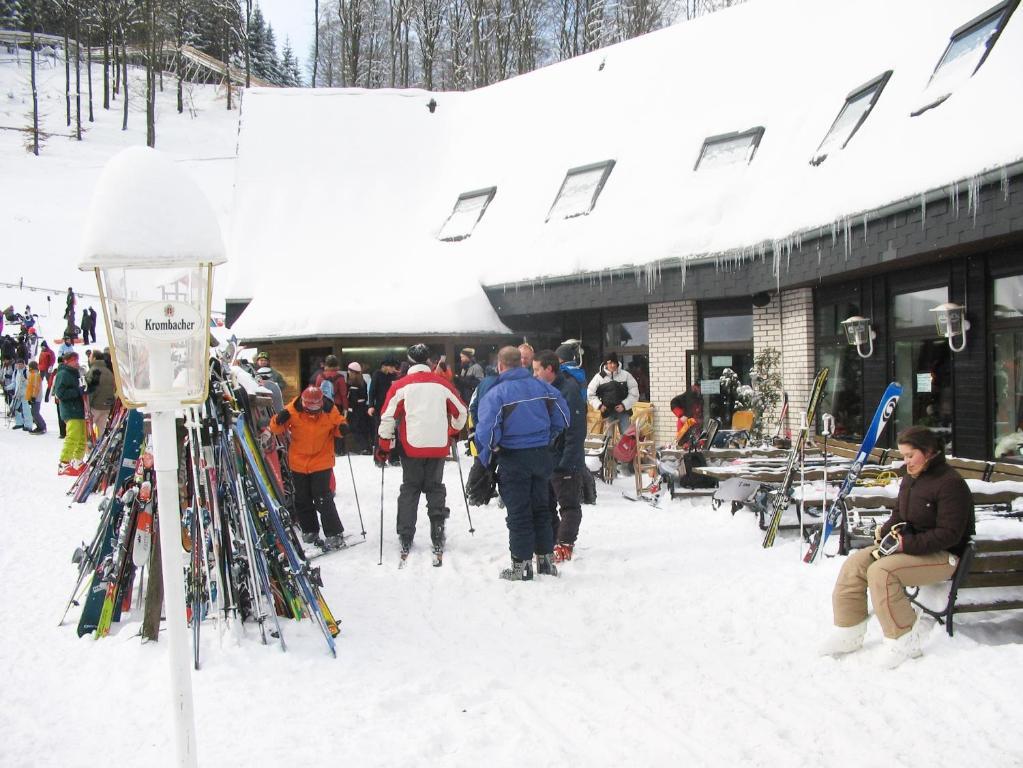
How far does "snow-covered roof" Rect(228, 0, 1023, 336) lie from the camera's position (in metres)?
8.52

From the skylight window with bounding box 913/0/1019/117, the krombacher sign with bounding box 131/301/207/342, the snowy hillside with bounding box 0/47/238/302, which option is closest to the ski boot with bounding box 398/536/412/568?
the krombacher sign with bounding box 131/301/207/342

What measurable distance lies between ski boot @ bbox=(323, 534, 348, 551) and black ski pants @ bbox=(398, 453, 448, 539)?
2.14 ft

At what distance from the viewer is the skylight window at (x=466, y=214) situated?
15.1m

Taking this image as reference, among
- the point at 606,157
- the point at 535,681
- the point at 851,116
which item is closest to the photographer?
the point at 535,681

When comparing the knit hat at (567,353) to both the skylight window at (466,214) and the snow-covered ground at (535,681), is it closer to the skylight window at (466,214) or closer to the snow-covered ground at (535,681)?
the snow-covered ground at (535,681)

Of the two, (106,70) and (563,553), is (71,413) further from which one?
(106,70)

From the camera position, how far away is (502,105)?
17.4 metres

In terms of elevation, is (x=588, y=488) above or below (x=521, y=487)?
below

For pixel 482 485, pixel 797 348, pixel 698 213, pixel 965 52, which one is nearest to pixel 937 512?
pixel 482 485

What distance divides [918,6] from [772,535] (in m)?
7.77

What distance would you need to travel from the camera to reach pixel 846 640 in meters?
4.09

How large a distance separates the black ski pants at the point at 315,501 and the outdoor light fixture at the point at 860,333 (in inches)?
250

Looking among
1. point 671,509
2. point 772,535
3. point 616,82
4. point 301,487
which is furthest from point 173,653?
point 616,82

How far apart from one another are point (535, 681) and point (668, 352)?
28.1ft
